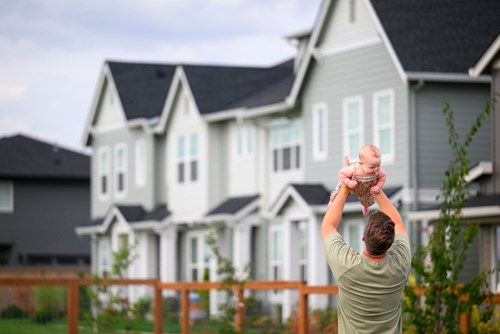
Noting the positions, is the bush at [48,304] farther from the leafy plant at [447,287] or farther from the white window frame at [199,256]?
the white window frame at [199,256]

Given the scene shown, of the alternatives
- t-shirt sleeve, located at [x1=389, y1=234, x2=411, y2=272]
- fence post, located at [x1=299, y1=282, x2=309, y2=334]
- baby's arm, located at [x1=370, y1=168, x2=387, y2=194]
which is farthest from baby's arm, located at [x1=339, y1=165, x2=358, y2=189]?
fence post, located at [x1=299, y1=282, x2=309, y2=334]

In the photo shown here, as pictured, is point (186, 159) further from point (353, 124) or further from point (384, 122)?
point (384, 122)

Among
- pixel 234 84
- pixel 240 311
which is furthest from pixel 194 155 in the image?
pixel 240 311

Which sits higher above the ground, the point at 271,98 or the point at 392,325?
the point at 271,98

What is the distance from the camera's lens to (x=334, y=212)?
25.7 ft

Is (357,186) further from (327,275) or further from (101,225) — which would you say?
(101,225)

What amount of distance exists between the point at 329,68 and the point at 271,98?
4.17 m

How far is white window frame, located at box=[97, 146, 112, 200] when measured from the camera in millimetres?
48906

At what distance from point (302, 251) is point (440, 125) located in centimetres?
612

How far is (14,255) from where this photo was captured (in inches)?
2461

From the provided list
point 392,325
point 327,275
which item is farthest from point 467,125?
point 392,325

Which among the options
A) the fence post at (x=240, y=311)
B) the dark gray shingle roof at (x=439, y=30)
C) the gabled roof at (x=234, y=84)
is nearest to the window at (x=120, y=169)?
the gabled roof at (x=234, y=84)

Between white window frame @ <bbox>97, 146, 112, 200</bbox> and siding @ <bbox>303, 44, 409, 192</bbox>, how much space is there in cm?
1488

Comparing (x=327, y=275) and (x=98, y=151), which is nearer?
(x=327, y=275)
